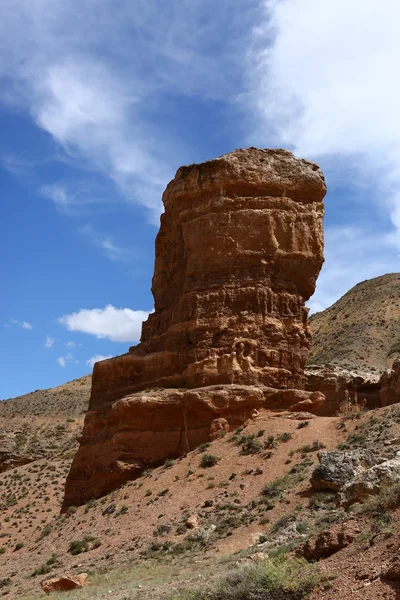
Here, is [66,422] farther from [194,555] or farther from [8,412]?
[194,555]

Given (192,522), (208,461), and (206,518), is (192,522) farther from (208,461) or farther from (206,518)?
(208,461)

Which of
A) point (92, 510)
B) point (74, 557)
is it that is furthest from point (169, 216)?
point (74, 557)

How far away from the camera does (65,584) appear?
14.6 metres

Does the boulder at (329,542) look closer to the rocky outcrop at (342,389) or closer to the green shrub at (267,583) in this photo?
the green shrub at (267,583)

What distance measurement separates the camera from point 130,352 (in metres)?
26.8

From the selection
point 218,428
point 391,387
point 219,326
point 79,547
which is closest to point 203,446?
point 218,428

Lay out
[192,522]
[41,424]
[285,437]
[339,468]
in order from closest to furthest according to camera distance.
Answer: [339,468], [192,522], [285,437], [41,424]

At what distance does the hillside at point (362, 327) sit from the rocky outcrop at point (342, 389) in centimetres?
1484

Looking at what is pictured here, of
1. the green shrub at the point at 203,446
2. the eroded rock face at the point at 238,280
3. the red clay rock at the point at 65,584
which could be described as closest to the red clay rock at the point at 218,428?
the green shrub at the point at 203,446

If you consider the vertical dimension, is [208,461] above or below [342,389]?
below

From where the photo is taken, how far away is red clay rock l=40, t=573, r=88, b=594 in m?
14.4

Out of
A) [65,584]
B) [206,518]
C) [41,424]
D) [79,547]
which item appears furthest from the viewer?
[41,424]

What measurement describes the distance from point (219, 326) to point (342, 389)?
36.6ft

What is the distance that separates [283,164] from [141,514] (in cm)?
1343
